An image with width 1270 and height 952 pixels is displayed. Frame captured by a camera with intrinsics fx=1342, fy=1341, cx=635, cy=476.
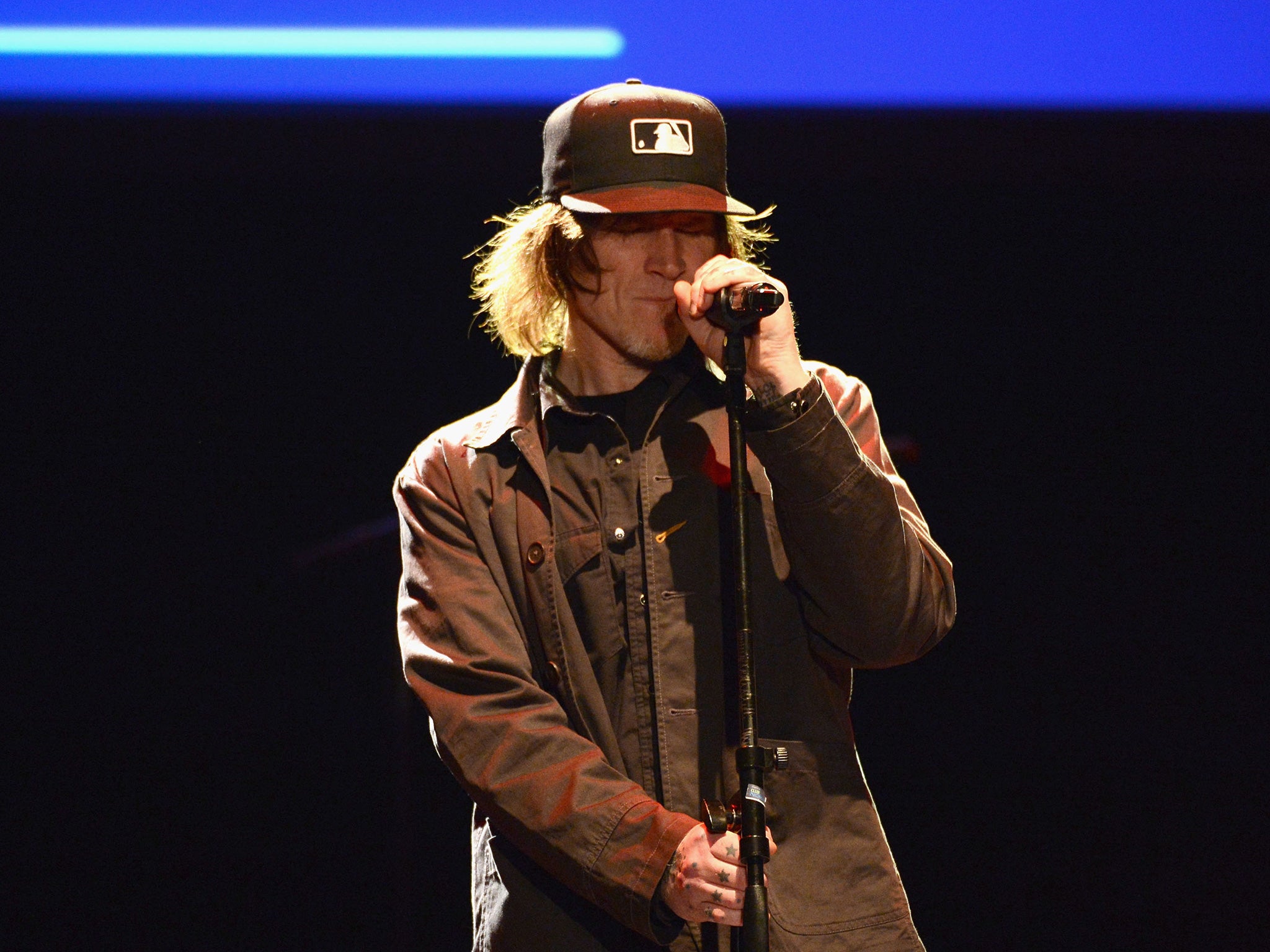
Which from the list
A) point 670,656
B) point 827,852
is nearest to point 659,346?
point 670,656

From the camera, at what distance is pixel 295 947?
301cm

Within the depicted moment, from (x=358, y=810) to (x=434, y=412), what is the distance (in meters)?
0.92

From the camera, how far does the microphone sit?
148cm

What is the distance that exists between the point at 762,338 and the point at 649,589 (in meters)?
0.36

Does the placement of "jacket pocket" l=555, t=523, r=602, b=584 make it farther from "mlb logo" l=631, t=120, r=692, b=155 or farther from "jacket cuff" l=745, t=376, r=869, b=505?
"mlb logo" l=631, t=120, r=692, b=155

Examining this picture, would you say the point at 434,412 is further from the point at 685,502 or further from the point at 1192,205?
the point at 1192,205

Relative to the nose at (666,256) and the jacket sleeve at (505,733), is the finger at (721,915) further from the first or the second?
the nose at (666,256)

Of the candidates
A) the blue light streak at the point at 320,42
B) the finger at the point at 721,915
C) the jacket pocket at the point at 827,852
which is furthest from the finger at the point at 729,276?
the blue light streak at the point at 320,42

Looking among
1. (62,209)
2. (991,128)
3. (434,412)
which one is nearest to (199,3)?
(62,209)

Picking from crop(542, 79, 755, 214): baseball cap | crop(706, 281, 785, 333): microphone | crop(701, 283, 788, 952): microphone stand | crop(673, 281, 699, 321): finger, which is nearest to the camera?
crop(701, 283, 788, 952): microphone stand

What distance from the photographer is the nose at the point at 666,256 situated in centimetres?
187

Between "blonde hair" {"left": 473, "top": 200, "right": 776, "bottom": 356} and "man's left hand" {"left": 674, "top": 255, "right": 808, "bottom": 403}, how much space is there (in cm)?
37

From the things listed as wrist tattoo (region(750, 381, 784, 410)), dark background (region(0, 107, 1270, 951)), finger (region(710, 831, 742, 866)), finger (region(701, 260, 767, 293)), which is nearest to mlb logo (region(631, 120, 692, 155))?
finger (region(701, 260, 767, 293))

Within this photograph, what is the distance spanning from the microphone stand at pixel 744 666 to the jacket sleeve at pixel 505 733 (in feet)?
0.34
